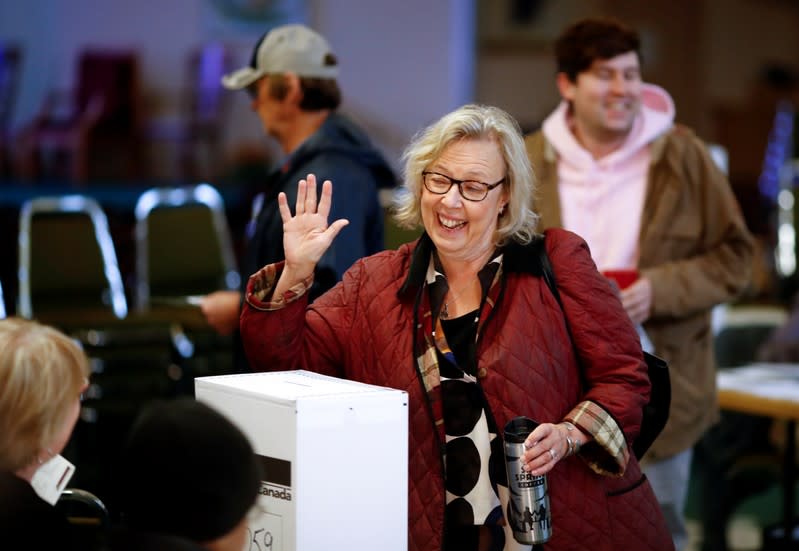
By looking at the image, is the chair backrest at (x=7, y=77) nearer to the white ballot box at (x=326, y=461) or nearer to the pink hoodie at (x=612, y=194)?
the pink hoodie at (x=612, y=194)

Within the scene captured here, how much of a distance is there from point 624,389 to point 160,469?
3.28ft

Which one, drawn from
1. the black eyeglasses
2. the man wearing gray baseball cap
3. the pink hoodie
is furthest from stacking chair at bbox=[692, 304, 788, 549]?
the black eyeglasses

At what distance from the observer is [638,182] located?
3398mm

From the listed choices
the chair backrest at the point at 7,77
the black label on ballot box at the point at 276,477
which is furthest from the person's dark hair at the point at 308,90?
the chair backrest at the point at 7,77

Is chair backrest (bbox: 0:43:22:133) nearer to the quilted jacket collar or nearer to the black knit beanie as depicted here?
the quilted jacket collar

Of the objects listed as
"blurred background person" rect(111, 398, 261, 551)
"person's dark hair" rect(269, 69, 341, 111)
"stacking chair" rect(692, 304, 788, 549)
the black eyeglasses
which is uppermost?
"person's dark hair" rect(269, 69, 341, 111)

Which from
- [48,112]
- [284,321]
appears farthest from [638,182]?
[48,112]

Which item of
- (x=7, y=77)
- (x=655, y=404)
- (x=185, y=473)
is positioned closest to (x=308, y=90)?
(x=655, y=404)

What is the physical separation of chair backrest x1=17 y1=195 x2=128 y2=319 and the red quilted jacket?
3.54 m

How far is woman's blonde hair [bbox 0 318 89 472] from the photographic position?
1927 millimetres

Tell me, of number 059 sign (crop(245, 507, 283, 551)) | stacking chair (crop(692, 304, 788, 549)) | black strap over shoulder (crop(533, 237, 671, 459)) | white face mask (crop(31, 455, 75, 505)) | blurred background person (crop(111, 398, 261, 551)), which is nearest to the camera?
blurred background person (crop(111, 398, 261, 551))

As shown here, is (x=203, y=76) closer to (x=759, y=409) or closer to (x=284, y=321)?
(x=759, y=409)

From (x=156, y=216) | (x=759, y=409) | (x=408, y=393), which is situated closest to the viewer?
(x=408, y=393)

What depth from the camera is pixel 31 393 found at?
6.34 feet
